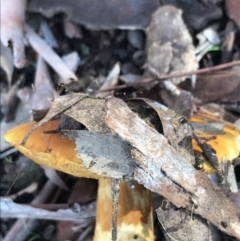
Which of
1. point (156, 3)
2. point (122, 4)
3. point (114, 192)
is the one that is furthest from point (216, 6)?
point (114, 192)

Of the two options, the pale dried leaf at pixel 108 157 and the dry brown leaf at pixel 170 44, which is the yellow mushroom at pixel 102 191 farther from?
the dry brown leaf at pixel 170 44

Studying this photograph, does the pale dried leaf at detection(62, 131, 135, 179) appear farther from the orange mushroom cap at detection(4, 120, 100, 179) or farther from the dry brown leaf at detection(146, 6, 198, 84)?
the dry brown leaf at detection(146, 6, 198, 84)

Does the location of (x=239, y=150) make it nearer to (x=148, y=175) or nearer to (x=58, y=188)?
(x=148, y=175)

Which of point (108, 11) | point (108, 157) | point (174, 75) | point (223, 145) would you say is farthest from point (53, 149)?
point (108, 11)

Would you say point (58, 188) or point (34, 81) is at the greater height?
point (34, 81)

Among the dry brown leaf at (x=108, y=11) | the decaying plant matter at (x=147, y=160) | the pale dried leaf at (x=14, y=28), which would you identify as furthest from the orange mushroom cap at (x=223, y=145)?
the pale dried leaf at (x=14, y=28)

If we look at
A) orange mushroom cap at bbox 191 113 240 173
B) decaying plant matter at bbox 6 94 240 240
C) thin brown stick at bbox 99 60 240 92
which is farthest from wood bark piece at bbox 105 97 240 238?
thin brown stick at bbox 99 60 240 92
